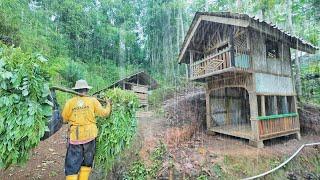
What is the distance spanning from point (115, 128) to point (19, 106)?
1.69 m

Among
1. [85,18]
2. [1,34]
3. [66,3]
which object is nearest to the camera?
[1,34]

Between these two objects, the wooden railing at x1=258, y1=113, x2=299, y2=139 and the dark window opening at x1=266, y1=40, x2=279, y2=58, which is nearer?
the wooden railing at x1=258, y1=113, x2=299, y2=139

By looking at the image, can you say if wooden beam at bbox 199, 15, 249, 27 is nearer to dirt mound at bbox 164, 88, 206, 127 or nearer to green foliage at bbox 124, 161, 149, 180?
dirt mound at bbox 164, 88, 206, 127

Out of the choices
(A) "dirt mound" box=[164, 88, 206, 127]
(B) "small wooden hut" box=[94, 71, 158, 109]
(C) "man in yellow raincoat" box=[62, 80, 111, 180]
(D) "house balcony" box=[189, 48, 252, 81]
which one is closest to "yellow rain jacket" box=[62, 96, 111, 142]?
(C) "man in yellow raincoat" box=[62, 80, 111, 180]

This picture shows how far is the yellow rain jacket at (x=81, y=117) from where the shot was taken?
4469 mm

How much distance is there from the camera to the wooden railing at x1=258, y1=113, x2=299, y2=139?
1042cm

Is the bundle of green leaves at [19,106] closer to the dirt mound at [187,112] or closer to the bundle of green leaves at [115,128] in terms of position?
the bundle of green leaves at [115,128]

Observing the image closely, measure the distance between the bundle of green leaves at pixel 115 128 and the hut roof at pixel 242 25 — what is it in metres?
6.64

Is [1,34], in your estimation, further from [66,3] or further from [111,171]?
[66,3]

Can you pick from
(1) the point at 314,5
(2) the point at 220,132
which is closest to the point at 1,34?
(2) the point at 220,132

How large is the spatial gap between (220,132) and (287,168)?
3919 mm

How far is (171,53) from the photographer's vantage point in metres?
31.9

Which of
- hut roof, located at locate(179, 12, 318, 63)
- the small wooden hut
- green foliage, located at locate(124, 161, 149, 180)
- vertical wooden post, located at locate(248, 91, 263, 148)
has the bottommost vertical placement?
green foliage, located at locate(124, 161, 149, 180)

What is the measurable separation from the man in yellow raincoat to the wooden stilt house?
6.89 meters
